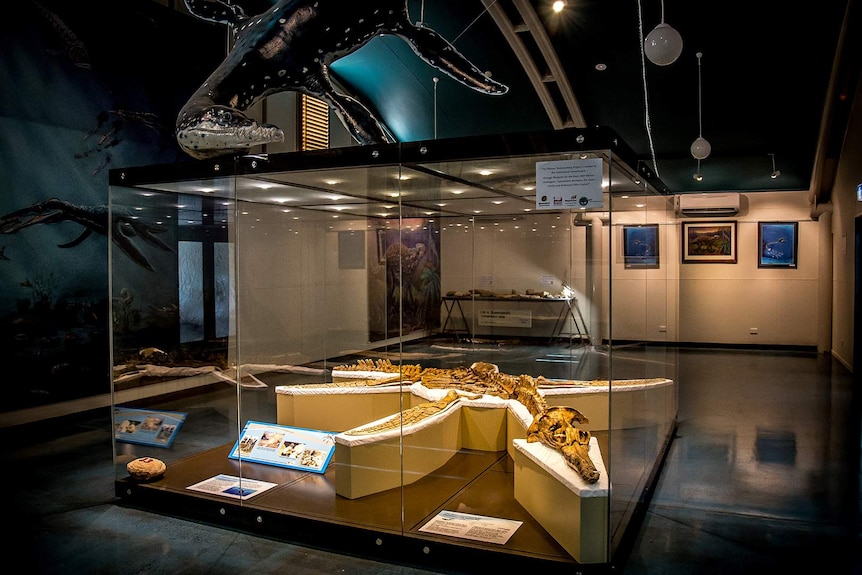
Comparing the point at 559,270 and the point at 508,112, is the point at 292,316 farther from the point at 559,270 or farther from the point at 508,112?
the point at 508,112

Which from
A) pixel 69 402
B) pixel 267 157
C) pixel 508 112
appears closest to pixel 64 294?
pixel 69 402

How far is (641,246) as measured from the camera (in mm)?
4520

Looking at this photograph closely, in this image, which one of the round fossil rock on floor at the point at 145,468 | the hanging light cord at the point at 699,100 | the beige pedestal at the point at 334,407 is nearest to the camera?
the round fossil rock on floor at the point at 145,468

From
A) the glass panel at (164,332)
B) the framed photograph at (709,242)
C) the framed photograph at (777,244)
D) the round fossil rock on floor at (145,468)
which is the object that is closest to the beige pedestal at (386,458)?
the glass panel at (164,332)

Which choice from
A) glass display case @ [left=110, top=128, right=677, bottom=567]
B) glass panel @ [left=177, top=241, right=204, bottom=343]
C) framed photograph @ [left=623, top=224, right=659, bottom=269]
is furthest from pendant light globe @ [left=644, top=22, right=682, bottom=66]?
glass panel @ [left=177, top=241, right=204, bottom=343]

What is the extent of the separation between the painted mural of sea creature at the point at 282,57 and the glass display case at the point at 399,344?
1.42 feet

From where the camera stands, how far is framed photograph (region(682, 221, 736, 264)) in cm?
1414

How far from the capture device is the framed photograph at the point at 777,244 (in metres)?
A: 13.7

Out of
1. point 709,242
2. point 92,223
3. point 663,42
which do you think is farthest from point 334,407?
point 709,242

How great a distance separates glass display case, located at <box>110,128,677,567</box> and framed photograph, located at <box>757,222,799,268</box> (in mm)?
9825

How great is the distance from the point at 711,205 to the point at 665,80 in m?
3.82

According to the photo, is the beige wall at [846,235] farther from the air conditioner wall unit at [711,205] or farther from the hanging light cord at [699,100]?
the hanging light cord at [699,100]

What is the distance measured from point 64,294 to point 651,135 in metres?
9.99

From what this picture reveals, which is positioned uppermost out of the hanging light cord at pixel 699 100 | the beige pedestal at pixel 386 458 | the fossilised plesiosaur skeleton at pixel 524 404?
the hanging light cord at pixel 699 100
